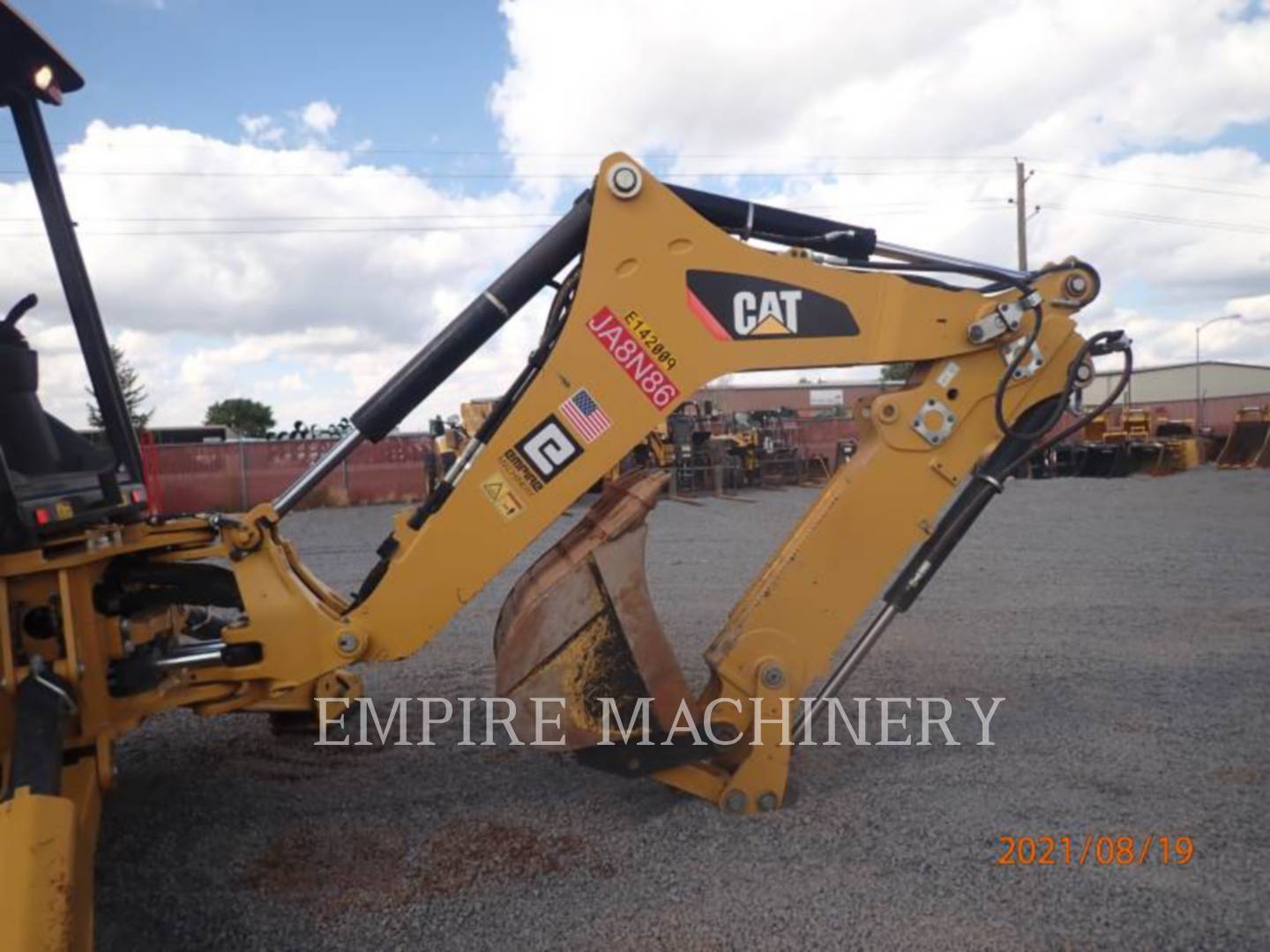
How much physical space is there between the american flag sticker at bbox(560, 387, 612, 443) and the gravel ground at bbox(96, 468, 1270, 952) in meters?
1.61

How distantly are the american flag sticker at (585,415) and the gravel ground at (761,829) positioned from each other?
1606 mm

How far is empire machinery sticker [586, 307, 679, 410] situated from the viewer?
3.47 m

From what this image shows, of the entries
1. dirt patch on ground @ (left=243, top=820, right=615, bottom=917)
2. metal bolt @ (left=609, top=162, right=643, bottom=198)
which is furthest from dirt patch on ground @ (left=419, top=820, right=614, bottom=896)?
metal bolt @ (left=609, top=162, right=643, bottom=198)

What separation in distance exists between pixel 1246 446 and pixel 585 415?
83.3ft

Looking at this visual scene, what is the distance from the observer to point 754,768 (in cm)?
377

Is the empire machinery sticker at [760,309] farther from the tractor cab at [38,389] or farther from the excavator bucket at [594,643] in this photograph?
the tractor cab at [38,389]

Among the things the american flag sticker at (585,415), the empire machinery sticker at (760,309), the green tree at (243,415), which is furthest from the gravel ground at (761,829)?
the green tree at (243,415)

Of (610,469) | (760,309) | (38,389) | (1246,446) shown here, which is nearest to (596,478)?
(610,469)

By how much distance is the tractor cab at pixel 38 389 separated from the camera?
317cm

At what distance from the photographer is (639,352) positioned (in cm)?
349

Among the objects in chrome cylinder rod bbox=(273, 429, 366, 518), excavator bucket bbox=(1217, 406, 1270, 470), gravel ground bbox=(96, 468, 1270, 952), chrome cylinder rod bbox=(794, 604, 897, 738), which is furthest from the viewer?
excavator bucket bbox=(1217, 406, 1270, 470)

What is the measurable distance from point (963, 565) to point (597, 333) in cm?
748

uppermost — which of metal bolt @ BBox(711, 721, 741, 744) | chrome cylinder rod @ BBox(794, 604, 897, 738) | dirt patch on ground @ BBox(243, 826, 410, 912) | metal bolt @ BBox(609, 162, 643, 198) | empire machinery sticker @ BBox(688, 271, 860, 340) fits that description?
metal bolt @ BBox(609, 162, 643, 198)
